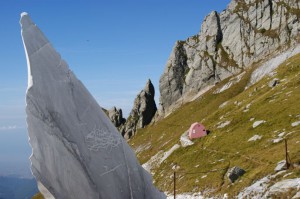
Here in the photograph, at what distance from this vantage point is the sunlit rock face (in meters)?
16.8

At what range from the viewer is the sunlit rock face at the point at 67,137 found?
16812 millimetres

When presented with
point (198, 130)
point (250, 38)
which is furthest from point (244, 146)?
point (250, 38)

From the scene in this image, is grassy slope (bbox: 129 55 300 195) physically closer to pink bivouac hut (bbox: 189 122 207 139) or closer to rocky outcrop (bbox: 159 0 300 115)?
pink bivouac hut (bbox: 189 122 207 139)

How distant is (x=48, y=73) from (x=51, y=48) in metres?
1.36

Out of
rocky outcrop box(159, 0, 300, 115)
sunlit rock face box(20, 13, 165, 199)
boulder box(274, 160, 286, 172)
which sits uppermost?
rocky outcrop box(159, 0, 300, 115)

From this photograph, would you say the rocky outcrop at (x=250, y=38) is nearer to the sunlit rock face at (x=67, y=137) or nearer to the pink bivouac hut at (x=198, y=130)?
the pink bivouac hut at (x=198, y=130)

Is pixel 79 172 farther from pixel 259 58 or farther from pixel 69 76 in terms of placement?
pixel 259 58

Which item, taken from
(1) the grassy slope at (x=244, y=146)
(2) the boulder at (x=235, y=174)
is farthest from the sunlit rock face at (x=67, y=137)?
(2) the boulder at (x=235, y=174)

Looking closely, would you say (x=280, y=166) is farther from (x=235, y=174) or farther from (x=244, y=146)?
(x=244, y=146)

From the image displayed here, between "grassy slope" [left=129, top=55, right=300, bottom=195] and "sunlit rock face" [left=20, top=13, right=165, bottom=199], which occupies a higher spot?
"sunlit rock face" [left=20, top=13, right=165, bottom=199]

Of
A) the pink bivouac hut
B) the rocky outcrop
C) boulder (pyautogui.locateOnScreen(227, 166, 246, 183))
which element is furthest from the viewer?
the rocky outcrop

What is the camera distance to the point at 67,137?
17469mm

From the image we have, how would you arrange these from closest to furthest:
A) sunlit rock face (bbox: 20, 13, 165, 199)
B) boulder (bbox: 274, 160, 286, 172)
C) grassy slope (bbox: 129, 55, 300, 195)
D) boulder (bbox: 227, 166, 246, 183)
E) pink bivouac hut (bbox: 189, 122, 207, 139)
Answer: sunlit rock face (bbox: 20, 13, 165, 199) < boulder (bbox: 274, 160, 286, 172) < boulder (bbox: 227, 166, 246, 183) < grassy slope (bbox: 129, 55, 300, 195) < pink bivouac hut (bbox: 189, 122, 207, 139)

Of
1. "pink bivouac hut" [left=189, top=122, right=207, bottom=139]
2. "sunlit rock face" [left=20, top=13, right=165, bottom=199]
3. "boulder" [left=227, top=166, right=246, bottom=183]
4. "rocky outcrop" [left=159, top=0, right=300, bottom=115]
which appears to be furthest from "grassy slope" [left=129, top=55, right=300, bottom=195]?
"rocky outcrop" [left=159, top=0, right=300, bottom=115]
